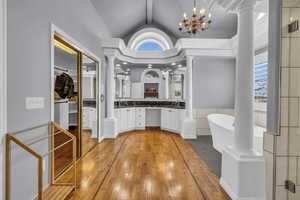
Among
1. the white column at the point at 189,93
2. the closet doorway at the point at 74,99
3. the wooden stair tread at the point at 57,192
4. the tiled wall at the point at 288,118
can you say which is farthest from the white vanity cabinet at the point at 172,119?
the wooden stair tread at the point at 57,192

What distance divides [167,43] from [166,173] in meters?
5.38

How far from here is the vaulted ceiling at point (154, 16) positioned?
4.50m

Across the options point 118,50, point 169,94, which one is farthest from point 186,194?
point 169,94

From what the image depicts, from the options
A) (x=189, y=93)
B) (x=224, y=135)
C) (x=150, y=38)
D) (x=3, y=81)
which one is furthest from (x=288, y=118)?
(x=150, y=38)

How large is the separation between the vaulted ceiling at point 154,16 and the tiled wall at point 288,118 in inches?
125

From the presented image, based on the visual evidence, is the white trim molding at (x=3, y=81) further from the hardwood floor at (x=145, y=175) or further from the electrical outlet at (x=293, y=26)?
the electrical outlet at (x=293, y=26)

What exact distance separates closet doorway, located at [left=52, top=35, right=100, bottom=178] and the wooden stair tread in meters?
0.32

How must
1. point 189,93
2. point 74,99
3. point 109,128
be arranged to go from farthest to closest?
point 189,93, point 109,128, point 74,99

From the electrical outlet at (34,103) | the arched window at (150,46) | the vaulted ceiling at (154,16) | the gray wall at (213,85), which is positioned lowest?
the electrical outlet at (34,103)

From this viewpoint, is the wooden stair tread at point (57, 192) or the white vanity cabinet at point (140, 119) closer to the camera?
the wooden stair tread at point (57, 192)

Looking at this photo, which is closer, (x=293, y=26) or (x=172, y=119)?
(x=293, y=26)

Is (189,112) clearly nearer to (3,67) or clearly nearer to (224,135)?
(224,135)

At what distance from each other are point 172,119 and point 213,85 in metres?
1.75

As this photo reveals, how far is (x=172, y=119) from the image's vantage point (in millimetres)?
5430
